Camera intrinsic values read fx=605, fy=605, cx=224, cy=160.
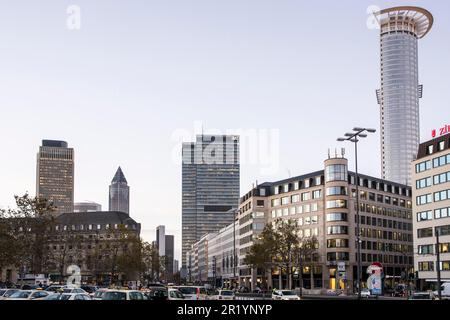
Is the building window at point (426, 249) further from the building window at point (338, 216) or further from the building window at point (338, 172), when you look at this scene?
the building window at point (338, 172)

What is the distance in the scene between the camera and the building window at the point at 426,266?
131 m

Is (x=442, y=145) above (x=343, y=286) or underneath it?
above

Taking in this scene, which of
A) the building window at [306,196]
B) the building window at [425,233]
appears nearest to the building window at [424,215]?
the building window at [425,233]

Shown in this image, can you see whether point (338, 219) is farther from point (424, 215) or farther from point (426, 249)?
point (426, 249)

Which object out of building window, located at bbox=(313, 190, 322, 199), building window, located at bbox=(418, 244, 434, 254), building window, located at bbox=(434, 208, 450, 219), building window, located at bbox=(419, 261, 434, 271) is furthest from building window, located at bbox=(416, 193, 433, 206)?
building window, located at bbox=(313, 190, 322, 199)

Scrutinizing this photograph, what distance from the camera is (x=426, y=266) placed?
133 metres

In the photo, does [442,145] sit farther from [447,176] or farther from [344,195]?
[344,195]

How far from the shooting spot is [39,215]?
10231cm

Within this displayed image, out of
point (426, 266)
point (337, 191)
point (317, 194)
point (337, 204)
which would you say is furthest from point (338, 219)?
point (426, 266)

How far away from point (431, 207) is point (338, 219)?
30.4m
